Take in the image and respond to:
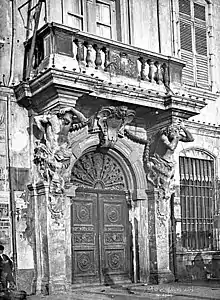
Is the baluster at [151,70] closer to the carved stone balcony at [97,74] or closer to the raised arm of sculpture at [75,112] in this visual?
the carved stone balcony at [97,74]

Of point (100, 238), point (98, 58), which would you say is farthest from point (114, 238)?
point (98, 58)

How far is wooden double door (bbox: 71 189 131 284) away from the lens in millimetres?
11414

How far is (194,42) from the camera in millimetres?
14148

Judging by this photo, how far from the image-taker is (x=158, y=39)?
523 inches

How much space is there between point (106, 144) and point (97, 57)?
1.78 m

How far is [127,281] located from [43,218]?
108 inches

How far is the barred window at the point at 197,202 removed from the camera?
1327 cm

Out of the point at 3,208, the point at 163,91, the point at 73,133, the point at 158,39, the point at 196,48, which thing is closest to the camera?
the point at 3,208

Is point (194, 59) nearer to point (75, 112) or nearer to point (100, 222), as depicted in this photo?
point (75, 112)

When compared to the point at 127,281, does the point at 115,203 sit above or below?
above

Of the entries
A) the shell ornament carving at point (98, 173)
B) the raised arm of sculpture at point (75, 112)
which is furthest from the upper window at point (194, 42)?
the raised arm of sculpture at point (75, 112)

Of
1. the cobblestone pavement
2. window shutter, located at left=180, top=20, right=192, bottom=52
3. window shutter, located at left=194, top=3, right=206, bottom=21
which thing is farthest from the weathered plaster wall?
window shutter, located at left=194, top=3, right=206, bottom=21

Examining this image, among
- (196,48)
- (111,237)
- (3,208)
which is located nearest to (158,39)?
(196,48)

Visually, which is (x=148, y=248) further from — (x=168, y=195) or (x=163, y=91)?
(x=163, y=91)
